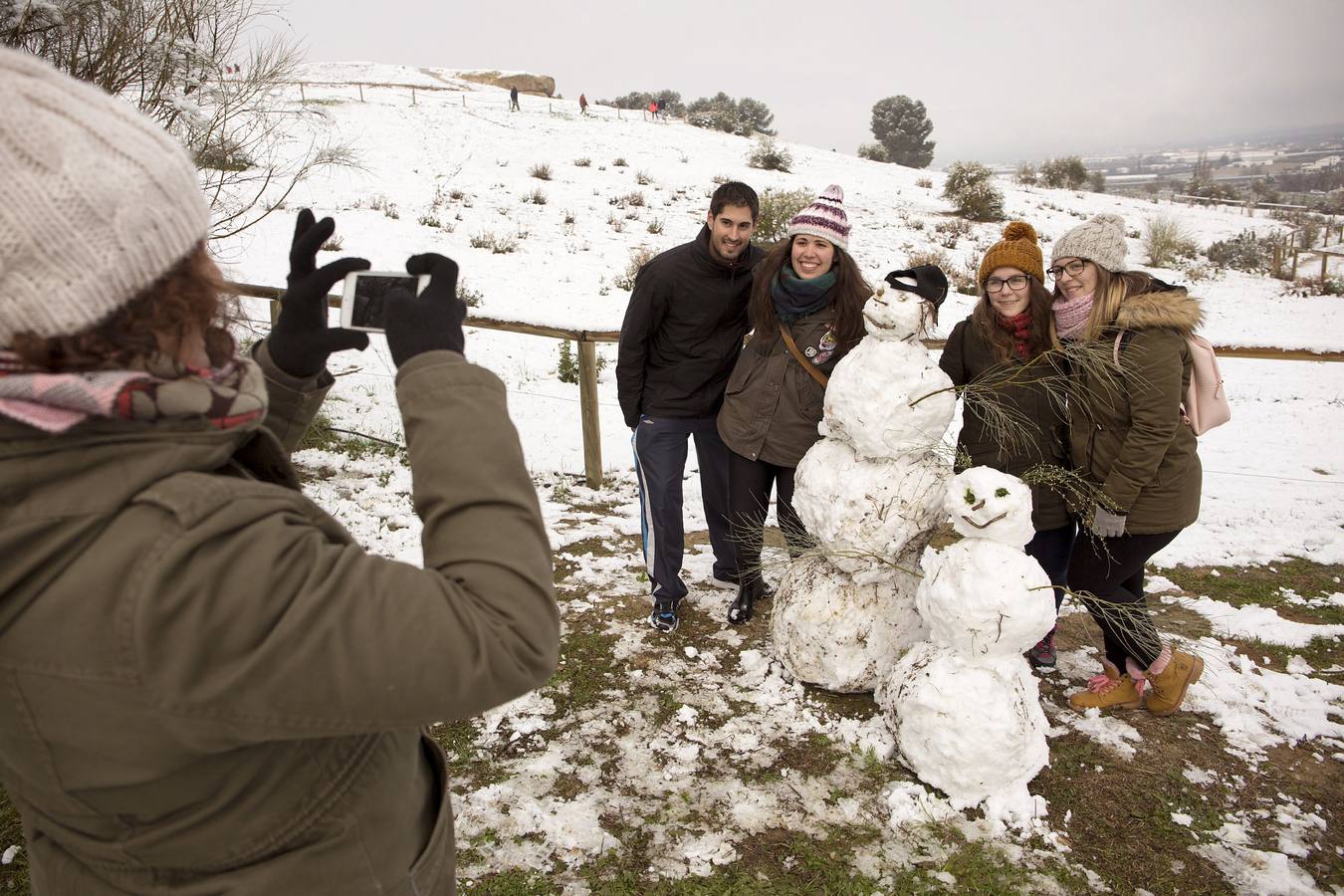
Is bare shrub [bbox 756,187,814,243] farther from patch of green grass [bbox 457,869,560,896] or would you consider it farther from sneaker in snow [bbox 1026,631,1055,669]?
patch of green grass [bbox 457,869,560,896]

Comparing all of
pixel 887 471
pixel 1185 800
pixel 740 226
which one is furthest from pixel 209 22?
Answer: pixel 1185 800

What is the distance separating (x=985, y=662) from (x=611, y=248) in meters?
10.9

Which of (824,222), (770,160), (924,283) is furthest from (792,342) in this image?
→ (770,160)

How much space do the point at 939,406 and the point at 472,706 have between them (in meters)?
2.41

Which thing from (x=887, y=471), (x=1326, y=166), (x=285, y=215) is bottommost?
(x=887, y=471)

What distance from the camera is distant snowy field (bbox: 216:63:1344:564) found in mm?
5742

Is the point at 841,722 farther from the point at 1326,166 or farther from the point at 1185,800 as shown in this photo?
the point at 1326,166

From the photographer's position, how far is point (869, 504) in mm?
2953

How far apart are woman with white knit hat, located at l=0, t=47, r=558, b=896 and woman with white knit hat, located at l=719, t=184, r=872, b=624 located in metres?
2.40

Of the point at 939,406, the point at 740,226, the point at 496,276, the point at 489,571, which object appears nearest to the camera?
the point at 489,571

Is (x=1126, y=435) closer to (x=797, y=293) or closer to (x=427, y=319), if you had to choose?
(x=797, y=293)

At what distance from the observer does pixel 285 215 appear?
12.1 meters

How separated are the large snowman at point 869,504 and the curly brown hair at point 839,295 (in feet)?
1.00

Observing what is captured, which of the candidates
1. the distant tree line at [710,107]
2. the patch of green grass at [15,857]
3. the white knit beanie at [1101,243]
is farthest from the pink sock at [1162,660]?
the distant tree line at [710,107]
